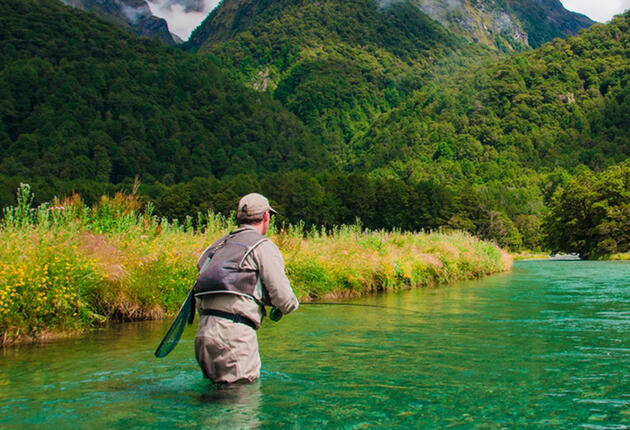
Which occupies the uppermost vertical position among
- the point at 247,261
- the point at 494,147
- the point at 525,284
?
the point at 494,147

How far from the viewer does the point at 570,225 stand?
63156 mm

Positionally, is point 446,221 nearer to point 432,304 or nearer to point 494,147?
point 494,147

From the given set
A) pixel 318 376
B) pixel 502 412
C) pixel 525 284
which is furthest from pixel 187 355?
pixel 525 284

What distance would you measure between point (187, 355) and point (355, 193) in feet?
368

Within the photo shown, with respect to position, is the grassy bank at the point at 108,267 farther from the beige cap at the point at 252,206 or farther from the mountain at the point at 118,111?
the mountain at the point at 118,111

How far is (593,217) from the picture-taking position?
200 ft

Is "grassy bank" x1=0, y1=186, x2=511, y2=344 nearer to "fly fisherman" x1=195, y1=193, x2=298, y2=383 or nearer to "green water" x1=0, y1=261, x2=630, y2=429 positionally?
"green water" x1=0, y1=261, x2=630, y2=429

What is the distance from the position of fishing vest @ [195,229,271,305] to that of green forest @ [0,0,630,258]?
3749 inches

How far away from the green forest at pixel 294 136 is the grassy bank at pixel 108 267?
8341cm

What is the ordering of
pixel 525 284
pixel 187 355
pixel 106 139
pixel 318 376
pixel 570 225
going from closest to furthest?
pixel 318 376
pixel 187 355
pixel 525 284
pixel 570 225
pixel 106 139

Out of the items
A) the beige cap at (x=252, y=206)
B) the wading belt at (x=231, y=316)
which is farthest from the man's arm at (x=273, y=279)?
the beige cap at (x=252, y=206)

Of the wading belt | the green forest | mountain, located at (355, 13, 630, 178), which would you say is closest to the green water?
the wading belt

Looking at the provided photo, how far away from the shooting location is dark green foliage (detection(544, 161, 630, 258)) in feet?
182

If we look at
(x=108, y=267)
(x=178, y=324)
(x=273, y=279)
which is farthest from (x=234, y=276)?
(x=108, y=267)
